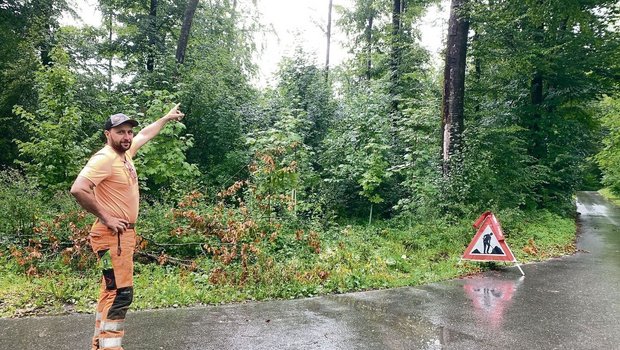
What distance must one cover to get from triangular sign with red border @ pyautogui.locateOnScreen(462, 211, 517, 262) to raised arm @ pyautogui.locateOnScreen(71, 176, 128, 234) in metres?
6.21

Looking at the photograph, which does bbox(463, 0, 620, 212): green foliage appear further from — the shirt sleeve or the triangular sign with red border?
the shirt sleeve

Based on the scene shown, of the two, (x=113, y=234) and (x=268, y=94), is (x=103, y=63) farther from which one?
(x=113, y=234)

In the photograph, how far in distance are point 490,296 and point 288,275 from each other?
290 cm

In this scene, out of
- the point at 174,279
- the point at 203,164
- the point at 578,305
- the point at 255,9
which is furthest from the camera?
the point at 255,9

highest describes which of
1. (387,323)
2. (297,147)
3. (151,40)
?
(151,40)

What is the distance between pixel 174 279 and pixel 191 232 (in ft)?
4.57

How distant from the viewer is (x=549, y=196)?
642 inches

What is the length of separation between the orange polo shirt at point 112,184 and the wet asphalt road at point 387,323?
1.35m

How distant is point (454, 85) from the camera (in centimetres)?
1145

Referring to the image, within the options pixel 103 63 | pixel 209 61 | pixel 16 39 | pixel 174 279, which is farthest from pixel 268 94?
pixel 174 279

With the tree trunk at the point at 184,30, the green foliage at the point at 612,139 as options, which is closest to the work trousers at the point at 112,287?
the tree trunk at the point at 184,30

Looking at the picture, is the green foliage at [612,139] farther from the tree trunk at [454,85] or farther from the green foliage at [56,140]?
the green foliage at [56,140]

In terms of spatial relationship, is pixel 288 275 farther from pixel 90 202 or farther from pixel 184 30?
pixel 184 30

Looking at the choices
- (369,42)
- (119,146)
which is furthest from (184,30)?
(119,146)
